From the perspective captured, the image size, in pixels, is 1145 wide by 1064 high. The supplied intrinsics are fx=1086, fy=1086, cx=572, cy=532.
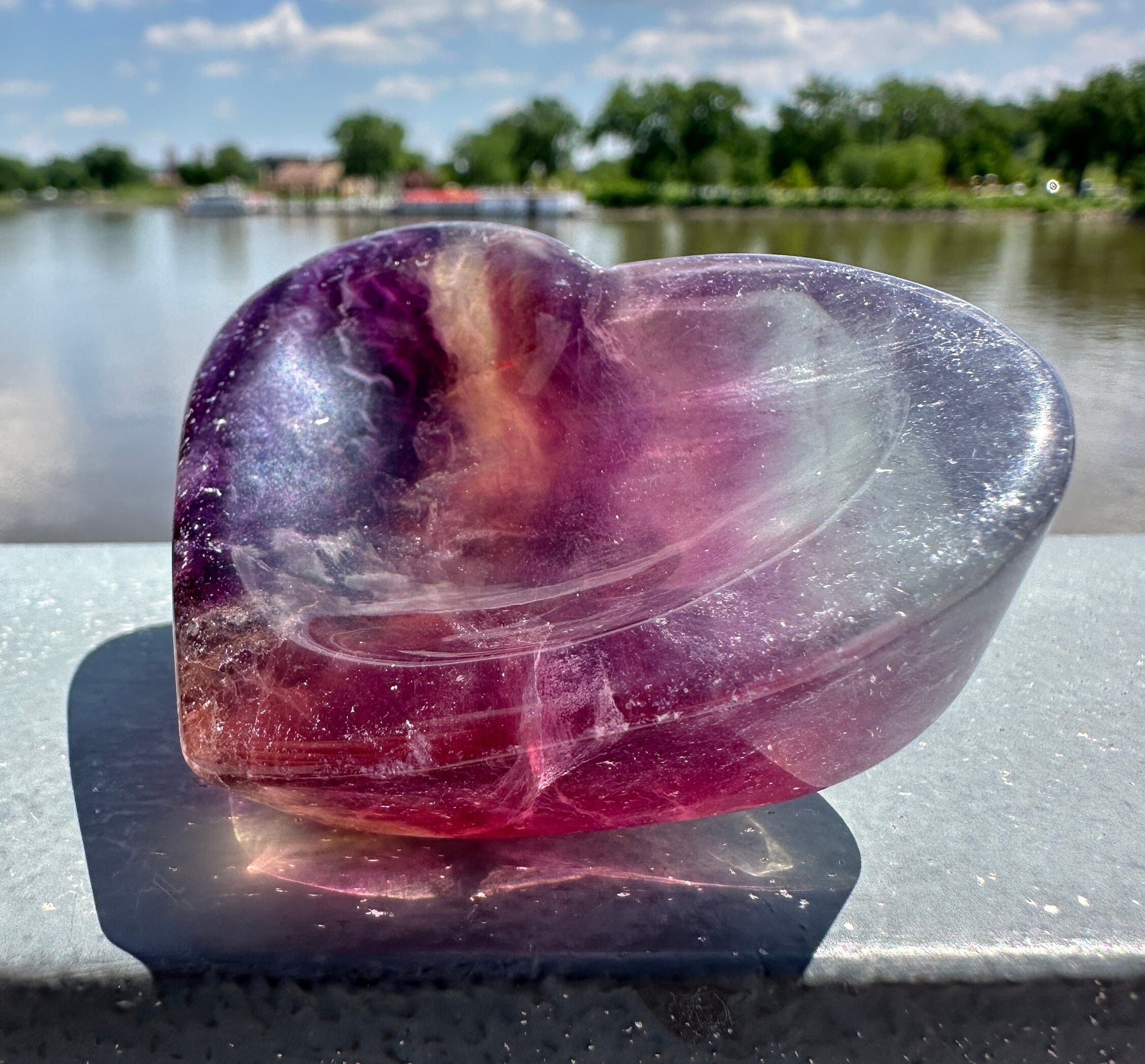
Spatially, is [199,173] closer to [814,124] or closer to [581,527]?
[814,124]

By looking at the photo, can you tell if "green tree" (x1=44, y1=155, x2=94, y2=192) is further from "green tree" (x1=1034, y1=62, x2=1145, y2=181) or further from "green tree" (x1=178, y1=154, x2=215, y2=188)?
"green tree" (x1=1034, y1=62, x2=1145, y2=181)

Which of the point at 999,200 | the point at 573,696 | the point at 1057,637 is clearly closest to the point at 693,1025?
the point at 573,696

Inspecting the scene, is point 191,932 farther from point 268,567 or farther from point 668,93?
point 668,93

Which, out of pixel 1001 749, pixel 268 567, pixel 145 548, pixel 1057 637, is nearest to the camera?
pixel 268 567

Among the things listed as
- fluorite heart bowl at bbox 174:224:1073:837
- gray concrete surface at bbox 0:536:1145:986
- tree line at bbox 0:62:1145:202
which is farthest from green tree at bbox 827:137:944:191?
fluorite heart bowl at bbox 174:224:1073:837

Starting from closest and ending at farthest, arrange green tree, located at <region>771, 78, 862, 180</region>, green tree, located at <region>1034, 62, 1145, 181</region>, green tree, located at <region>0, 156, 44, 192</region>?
1. green tree, located at <region>1034, 62, 1145, 181</region>
2. green tree, located at <region>0, 156, 44, 192</region>
3. green tree, located at <region>771, 78, 862, 180</region>
